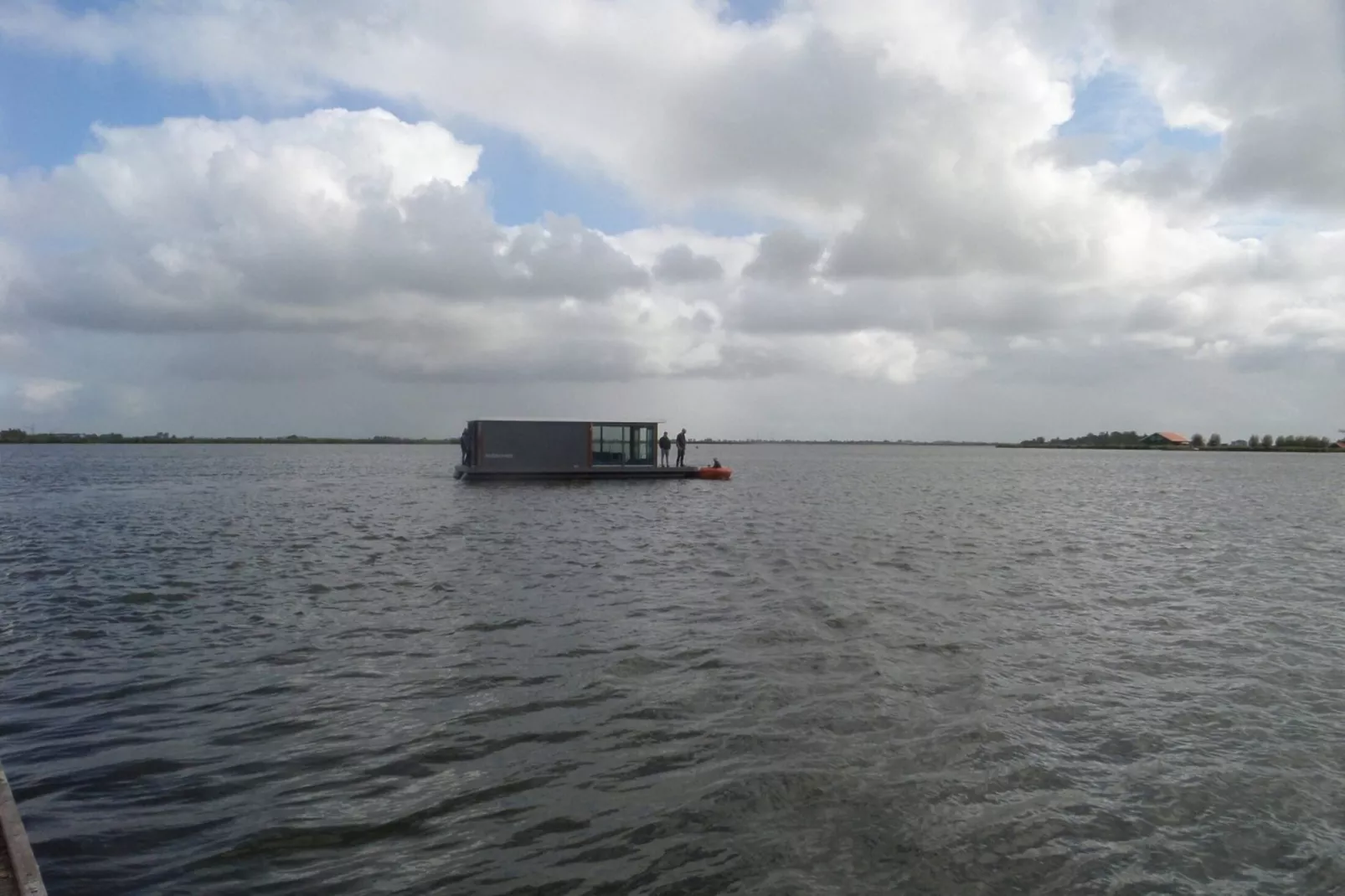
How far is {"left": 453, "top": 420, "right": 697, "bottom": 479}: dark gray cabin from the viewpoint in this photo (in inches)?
1734

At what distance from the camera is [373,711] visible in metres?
8.62

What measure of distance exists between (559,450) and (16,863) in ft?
133

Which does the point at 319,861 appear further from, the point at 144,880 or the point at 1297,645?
the point at 1297,645

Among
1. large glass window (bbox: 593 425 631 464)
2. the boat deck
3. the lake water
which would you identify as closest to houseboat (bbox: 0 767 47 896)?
the lake water

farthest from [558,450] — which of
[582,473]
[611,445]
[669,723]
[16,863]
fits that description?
[16,863]

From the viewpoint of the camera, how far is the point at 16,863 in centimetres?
438

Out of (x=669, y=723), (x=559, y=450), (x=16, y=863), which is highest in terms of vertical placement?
(x=559, y=450)

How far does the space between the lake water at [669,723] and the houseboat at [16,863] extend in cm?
79

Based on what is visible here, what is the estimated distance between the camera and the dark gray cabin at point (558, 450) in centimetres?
4403

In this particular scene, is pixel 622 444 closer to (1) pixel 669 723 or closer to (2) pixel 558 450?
(2) pixel 558 450

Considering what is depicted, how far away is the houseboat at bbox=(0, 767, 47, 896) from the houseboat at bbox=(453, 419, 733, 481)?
39.1 metres

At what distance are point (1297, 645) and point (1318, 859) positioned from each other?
7.50 metres

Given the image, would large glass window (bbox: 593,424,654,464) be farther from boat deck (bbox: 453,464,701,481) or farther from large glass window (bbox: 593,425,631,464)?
boat deck (bbox: 453,464,701,481)

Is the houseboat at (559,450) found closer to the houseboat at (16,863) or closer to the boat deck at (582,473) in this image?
the boat deck at (582,473)
